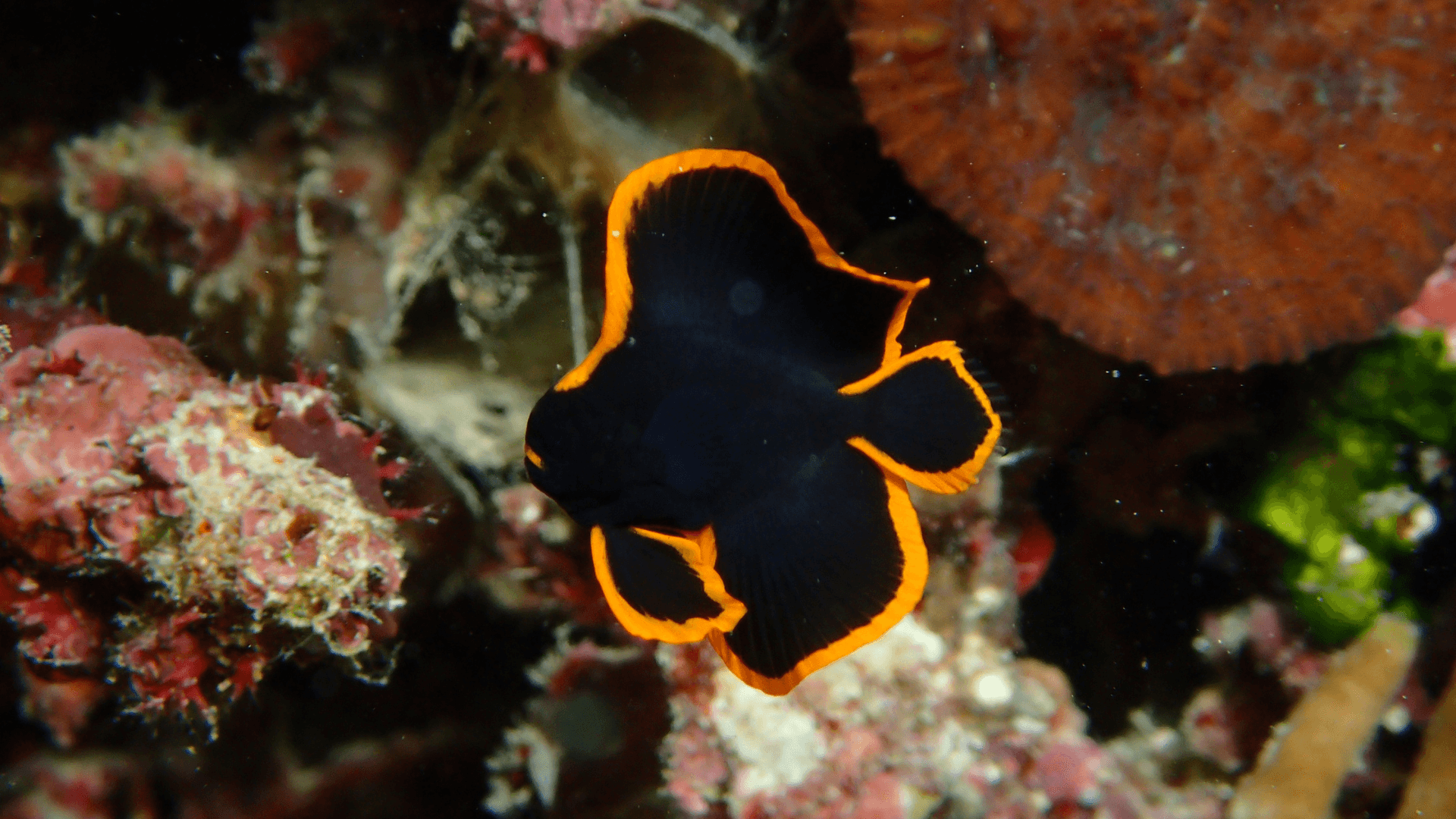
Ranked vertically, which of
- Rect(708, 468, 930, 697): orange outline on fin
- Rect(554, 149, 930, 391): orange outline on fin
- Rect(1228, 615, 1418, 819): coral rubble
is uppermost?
Rect(554, 149, 930, 391): orange outline on fin

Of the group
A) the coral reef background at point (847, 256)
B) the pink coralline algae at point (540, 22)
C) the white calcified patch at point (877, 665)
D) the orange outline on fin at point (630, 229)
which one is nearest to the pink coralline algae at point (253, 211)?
the coral reef background at point (847, 256)

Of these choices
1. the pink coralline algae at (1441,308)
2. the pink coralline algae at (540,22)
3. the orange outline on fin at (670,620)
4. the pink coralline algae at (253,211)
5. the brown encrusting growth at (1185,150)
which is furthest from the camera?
the pink coralline algae at (253,211)

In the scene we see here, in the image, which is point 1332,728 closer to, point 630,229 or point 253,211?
point 630,229

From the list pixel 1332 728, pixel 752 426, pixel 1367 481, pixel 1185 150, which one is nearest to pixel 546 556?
pixel 752 426

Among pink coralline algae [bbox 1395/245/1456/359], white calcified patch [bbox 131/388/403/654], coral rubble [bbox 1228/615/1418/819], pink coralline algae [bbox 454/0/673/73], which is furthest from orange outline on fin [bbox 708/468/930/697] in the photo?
pink coralline algae [bbox 1395/245/1456/359]

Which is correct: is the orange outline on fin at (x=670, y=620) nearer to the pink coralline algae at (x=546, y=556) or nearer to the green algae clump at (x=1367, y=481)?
the pink coralline algae at (x=546, y=556)

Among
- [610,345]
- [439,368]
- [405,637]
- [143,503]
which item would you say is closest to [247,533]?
[143,503]

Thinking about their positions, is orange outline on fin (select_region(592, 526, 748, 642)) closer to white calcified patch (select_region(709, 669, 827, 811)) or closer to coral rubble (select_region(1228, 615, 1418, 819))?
white calcified patch (select_region(709, 669, 827, 811))
